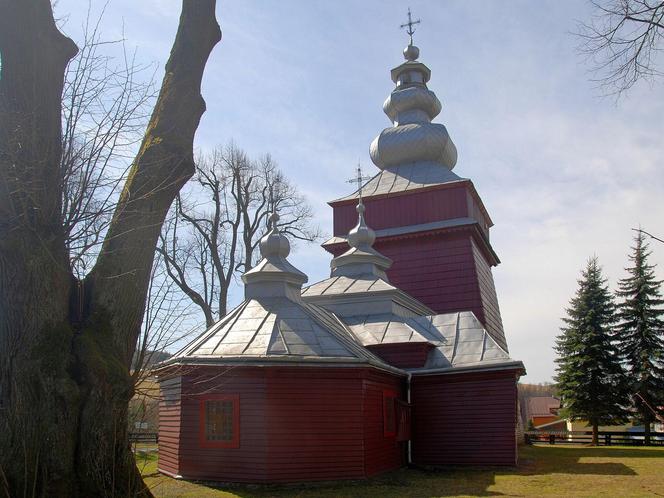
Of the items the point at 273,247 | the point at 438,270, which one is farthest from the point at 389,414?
the point at 438,270

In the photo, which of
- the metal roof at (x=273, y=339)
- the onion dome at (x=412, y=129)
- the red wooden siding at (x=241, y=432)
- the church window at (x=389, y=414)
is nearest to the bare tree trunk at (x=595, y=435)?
the onion dome at (x=412, y=129)

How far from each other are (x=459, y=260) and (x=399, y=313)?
15.5ft

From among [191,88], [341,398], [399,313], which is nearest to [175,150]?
[191,88]

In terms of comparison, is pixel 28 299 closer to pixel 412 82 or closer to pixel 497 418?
pixel 497 418

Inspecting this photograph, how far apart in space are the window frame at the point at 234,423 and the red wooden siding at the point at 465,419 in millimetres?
5225

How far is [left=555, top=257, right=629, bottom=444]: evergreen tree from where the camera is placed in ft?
90.1

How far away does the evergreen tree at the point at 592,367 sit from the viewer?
27.5m

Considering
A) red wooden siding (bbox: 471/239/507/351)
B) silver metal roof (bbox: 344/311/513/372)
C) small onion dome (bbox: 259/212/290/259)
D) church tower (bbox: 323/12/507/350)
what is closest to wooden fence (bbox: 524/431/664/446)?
red wooden siding (bbox: 471/239/507/351)

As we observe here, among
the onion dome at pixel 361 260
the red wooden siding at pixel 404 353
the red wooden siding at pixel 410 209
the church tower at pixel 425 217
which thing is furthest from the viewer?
the red wooden siding at pixel 410 209

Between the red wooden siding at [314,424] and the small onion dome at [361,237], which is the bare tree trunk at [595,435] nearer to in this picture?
the small onion dome at [361,237]

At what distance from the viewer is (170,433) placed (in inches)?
531

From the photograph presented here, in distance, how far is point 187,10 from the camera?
8.34 meters

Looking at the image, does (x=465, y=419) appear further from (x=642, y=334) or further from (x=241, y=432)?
(x=642, y=334)

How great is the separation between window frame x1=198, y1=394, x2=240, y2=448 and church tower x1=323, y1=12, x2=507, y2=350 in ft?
34.0
